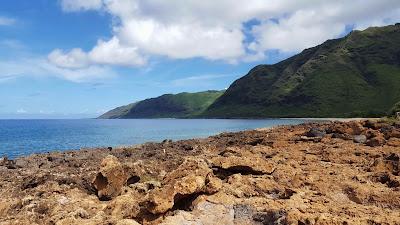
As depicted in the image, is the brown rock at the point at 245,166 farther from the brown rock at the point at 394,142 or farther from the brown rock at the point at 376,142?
the brown rock at the point at 394,142

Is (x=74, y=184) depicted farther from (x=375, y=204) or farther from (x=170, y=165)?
(x=375, y=204)

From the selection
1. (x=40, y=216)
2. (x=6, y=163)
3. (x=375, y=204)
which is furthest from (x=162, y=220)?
(x=6, y=163)


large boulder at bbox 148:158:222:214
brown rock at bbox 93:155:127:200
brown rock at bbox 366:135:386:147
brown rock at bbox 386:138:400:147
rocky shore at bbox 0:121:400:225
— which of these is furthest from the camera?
brown rock at bbox 366:135:386:147

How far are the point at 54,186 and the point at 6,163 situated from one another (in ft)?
60.0

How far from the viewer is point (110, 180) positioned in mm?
20219

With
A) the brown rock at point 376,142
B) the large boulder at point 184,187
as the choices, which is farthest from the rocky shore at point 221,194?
the brown rock at point 376,142

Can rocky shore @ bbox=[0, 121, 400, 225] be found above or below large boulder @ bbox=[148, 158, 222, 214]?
below

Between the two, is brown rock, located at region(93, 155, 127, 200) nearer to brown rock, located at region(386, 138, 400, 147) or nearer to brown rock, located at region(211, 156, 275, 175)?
brown rock, located at region(211, 156, 275, 175)

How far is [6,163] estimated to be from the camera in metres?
38.2

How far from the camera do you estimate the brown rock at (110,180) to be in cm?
1986

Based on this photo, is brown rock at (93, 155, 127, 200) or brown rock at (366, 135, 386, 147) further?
brown rock at (366, 135, 386, 147)

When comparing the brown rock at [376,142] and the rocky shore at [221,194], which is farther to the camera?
the brown rock at [376,142]

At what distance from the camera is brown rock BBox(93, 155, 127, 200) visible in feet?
65.2

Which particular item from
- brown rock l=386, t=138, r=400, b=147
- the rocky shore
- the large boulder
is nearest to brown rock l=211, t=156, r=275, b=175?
the rocky shore
